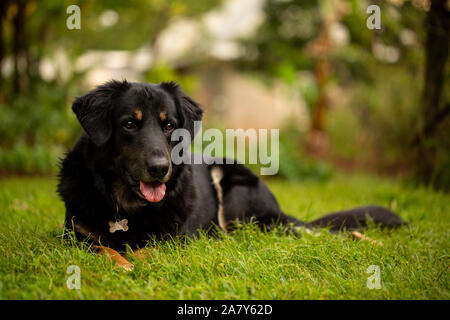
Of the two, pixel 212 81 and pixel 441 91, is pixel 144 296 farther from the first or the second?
pixel 212 81

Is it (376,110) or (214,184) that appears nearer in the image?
(214,184)

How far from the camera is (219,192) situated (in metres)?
3.86

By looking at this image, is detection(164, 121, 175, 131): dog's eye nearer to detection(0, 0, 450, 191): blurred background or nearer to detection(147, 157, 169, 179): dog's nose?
detection(147, 157, 169, 179): dog's nose

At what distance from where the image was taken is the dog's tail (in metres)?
3.65

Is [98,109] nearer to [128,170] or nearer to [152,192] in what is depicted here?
[128,170]

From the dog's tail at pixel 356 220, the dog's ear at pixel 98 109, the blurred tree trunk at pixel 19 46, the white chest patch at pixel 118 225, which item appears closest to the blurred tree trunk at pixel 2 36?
the blurred tree trunk at pixel 19 46

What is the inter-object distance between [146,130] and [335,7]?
9.64 metres

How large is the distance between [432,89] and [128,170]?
17.0ft

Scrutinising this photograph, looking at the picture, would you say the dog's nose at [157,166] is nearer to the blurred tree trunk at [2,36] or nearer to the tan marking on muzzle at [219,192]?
the tan marking on muzzle at [219,192]

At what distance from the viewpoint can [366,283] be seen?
2.38 m

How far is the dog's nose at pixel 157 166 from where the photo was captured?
2650 mm

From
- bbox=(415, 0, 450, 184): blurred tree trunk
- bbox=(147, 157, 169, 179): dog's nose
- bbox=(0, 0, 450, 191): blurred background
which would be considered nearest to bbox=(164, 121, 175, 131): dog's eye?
bbox=(147, 157, 169, 179): dog's nose

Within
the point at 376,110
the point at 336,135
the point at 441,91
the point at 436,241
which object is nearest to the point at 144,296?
the point at 436,241

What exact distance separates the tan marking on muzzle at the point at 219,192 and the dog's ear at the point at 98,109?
1.35 meters
